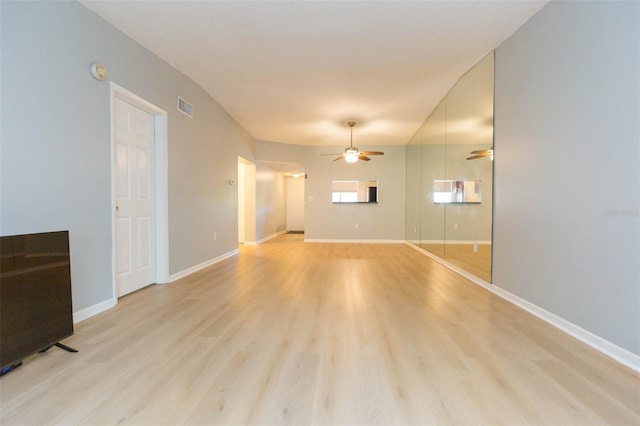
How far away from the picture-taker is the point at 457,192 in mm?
4281

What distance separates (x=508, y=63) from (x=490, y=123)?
2.12 feet

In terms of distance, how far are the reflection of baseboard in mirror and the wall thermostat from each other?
4300mm

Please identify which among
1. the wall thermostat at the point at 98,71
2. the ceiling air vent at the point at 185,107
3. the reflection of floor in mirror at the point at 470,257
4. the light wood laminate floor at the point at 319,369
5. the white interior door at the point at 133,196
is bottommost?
the light wood laminate floor at the point at 319,369

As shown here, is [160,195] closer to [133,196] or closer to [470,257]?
[133,196]

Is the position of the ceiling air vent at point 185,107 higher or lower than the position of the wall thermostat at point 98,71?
higher

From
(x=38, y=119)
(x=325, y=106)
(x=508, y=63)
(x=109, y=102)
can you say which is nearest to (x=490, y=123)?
(x=508, y=63)

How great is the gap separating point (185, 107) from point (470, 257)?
454cm

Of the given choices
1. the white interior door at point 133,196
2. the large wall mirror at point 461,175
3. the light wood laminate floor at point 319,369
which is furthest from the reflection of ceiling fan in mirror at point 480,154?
the white interior door at point 133,196

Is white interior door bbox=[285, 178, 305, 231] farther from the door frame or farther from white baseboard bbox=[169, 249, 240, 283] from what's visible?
the door frame

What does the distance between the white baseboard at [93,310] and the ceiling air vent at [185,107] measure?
8.37 feet

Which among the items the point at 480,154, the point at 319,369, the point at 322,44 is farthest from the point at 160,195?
the point at 480,154

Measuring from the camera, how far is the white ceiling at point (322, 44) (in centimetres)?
254

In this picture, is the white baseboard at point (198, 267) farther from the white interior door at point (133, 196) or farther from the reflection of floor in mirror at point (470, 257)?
the reflection of floor in mirror at point (470, 257)

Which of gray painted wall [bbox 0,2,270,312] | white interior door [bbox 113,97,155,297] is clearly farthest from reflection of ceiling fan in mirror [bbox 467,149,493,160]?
white interior door [bbox 113,97,155,297]
